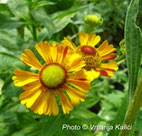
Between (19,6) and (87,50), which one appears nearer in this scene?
(87,50)

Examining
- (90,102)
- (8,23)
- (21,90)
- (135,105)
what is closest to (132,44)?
(135,105)

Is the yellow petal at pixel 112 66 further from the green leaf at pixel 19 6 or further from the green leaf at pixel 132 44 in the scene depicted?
the green leaf at pixel 19 6

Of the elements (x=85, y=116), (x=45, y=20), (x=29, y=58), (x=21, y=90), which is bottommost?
(x=85, y=116)

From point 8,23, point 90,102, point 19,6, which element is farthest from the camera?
point 8,23

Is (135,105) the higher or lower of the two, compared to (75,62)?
lower

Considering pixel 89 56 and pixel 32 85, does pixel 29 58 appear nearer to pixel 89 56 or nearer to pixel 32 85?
pixel 32 85

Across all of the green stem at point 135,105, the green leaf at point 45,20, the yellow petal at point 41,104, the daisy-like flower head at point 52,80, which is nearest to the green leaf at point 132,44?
the green stem at point 135,105
